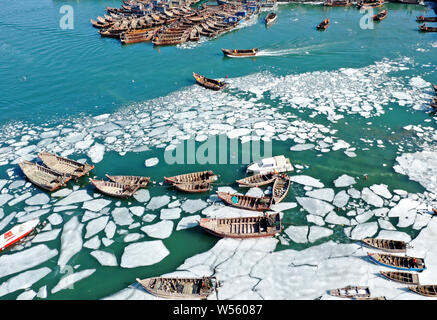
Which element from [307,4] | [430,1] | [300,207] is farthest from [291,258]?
[430,1]

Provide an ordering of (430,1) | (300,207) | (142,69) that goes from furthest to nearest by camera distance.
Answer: (430,1), (142,69), (300,207)

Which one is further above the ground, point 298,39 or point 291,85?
point 298,39

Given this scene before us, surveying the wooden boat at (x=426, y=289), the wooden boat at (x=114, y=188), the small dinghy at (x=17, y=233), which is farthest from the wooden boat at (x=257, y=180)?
the small dinghy at (x=17, y=233)

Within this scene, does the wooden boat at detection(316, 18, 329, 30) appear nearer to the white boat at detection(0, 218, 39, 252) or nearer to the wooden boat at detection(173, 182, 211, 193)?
the wooden boat at detection(173, 182, 211, 193)

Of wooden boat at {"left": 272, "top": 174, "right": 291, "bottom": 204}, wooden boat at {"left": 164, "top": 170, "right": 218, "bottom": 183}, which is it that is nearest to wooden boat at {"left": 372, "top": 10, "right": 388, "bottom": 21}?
wooden boat at {"left": 272, "top": 174, "right": 291, "bottom": 204}

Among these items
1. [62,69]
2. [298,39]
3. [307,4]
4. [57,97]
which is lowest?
[57,97]
